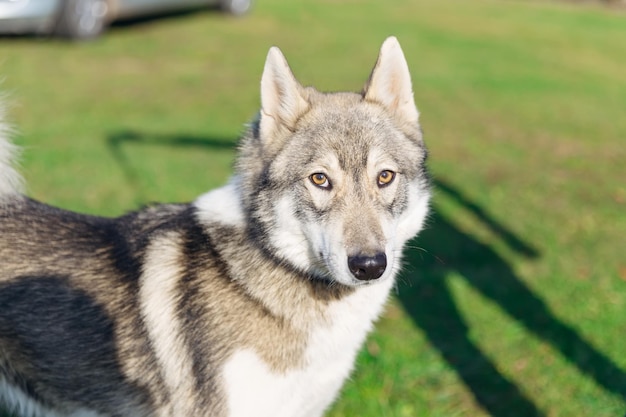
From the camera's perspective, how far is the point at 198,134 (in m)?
9.42

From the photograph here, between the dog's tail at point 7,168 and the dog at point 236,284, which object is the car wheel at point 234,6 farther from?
the dog at point 236,284

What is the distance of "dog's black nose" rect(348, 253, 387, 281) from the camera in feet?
9.71

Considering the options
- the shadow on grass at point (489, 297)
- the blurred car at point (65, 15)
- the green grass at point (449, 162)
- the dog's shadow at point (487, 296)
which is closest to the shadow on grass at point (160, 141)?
the green grass at point (449, 162)

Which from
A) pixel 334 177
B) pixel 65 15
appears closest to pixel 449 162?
pixel 334 177

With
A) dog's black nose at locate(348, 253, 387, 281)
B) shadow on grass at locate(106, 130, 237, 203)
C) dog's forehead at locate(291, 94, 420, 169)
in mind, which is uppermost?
dog's forehead at locate(291, 94, 420, 169)

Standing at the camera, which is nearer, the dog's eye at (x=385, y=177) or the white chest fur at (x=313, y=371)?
the white chest fur at (x=313, y=371)

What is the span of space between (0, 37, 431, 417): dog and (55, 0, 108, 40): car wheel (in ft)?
34.3

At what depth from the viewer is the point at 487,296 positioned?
564 cm

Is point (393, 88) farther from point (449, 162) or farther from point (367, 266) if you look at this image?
point (449, 162)

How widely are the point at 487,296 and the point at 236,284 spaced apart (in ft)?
9.76

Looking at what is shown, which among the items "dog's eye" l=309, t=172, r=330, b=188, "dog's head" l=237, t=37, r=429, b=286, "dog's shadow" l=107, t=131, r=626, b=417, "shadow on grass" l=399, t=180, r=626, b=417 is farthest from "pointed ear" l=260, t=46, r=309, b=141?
"shadow on grass" l=399, t=180, r=626, b=417

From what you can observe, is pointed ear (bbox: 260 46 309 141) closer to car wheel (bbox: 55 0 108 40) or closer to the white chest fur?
the white chest fur

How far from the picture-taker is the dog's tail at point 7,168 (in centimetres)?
348

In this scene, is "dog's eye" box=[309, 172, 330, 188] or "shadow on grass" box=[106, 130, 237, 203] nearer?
"dog's eye" box=[309, 172, 330, 188]
